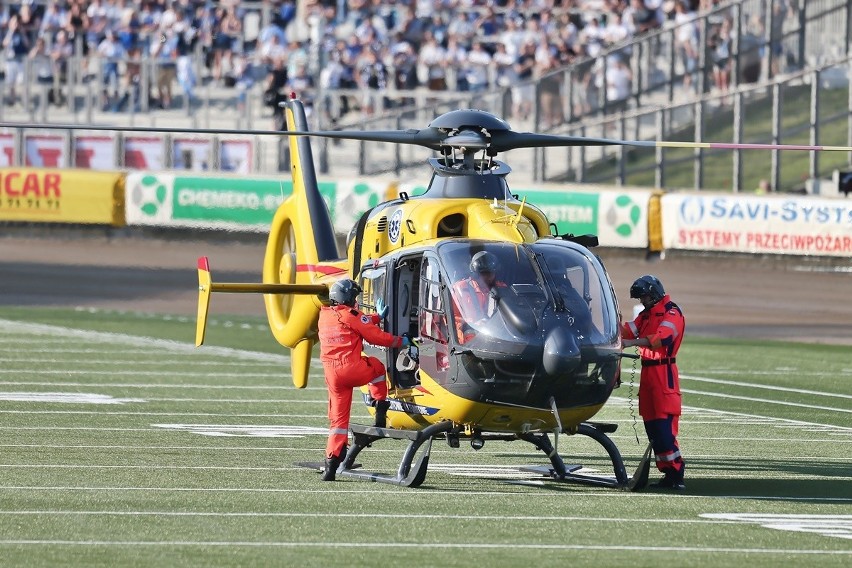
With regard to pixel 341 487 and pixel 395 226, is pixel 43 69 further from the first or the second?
pixel 341 487

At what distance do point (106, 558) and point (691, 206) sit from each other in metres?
23.4

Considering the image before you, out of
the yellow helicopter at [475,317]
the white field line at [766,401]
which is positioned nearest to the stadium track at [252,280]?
the white field line at [766,401]

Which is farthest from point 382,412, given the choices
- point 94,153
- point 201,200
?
point 94,153

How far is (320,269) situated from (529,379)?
4.40 m

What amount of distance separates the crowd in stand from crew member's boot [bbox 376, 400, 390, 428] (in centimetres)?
2319

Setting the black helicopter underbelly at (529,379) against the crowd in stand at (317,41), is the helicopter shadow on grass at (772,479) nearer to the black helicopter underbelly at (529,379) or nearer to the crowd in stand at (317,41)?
the black helicopter underbelly at (529,379)

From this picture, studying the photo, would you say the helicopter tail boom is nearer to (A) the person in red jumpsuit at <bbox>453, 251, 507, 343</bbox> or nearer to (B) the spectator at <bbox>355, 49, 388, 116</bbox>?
(A) the person in red jumpsuit at <bbox>453, 251, 507, 343</bbox>

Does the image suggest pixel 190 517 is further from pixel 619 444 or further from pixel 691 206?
pixel 691 206

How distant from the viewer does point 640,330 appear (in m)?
14.6

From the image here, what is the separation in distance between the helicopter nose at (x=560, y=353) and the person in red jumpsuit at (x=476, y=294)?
575 mm

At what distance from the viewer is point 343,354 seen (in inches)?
562

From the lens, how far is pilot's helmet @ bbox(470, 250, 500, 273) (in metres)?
13.6

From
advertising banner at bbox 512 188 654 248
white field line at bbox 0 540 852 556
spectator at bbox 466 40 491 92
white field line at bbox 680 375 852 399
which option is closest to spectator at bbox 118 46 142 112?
spectator at bbox 466 40 491 92

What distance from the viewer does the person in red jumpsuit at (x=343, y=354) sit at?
1423 cm
